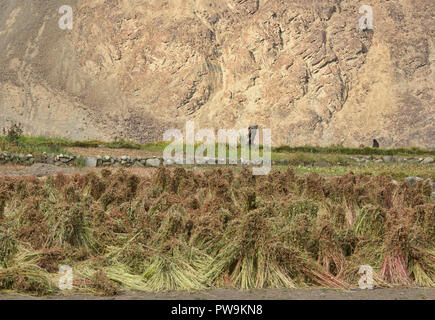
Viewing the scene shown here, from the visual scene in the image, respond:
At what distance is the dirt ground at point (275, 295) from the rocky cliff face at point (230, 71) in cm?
2977

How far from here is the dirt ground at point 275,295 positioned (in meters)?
4.84

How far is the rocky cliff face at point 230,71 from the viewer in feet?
119

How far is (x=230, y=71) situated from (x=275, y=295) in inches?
1420

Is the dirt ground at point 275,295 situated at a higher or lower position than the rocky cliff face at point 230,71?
lower

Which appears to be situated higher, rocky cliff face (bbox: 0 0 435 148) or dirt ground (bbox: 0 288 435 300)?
rocky cliff face (bbox: 0 0 435 148)

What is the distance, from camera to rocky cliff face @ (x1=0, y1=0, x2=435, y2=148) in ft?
119

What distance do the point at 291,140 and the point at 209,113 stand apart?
656 cm

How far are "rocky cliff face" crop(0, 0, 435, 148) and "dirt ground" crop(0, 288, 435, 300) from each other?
97.7ft

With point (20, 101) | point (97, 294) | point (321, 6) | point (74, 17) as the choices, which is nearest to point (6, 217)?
point (97, 294)

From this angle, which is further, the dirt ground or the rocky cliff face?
the rocky cliff face

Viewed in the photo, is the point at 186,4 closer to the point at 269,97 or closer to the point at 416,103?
the point at 269,97

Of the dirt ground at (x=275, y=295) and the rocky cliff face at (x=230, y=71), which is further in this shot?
the rocky cliff face at (x=230, y=71)

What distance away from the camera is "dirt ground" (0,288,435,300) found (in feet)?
15.9
